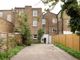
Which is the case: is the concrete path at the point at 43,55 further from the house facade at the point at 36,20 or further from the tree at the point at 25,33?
the house facade at the point at 36,20

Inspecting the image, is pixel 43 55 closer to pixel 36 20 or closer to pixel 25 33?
pixel 25 33

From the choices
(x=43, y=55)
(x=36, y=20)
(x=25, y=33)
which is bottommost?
(x=43, y=55)

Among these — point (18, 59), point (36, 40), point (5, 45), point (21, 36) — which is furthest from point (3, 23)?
point (18, 59)

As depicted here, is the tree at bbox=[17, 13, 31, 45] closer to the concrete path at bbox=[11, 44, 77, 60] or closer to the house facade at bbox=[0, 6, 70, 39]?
the concrete path at bbox=[11, 44, 77, 60]

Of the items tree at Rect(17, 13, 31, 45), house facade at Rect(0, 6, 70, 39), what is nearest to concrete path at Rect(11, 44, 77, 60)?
tree at Rect(17, 13, 31, 45)

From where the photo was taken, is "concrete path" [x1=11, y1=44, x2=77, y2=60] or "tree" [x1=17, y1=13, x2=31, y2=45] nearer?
"concrete path" [x1=11, y1=44, x2=77, y2=60]

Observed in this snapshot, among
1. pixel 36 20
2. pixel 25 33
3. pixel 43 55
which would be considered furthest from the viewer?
pixel 36 20

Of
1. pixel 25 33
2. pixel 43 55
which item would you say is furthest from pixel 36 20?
pixel 43 55

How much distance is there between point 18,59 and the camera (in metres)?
22.3

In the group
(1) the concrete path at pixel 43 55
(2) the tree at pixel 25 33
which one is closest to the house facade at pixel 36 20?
(2) the tree at pixel 25 33

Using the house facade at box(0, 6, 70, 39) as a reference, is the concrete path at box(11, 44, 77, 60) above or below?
below

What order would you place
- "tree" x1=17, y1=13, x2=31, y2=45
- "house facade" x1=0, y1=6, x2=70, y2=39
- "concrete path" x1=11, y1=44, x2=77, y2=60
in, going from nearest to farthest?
"concrete path" x1=11, y1=44, x2=77, y2=60 → "tree" x1=17, y1=13, x2=31, y2=45 → "house facade" x1=0, y1=6, x2=70, y2=39

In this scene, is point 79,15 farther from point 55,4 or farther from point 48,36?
point 48,36

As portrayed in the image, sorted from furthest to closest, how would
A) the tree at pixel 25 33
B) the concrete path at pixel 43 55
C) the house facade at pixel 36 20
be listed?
the house facade at pixel 36 20 → the tree at pixel 25 33 → the concrete path at pixel 43 55
